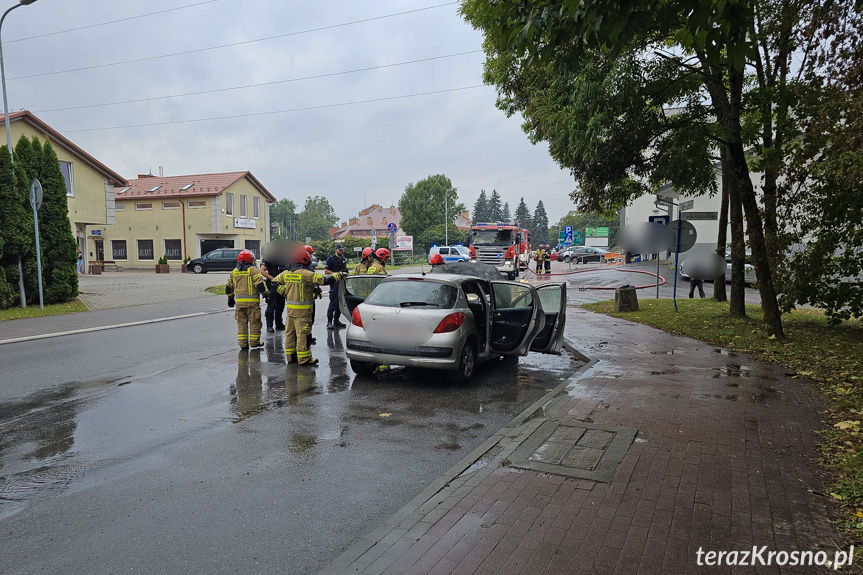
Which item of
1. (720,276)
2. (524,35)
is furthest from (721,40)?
(720,276)

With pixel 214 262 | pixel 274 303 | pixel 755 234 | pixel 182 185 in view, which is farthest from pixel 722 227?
pixel 182 185

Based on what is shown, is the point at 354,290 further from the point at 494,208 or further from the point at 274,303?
the point at 494,208

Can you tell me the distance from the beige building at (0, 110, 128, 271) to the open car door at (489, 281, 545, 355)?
78.5 feet

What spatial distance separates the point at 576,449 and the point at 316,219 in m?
141

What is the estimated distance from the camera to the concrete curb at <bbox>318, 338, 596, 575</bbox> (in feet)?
11.1

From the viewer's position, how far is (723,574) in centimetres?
315

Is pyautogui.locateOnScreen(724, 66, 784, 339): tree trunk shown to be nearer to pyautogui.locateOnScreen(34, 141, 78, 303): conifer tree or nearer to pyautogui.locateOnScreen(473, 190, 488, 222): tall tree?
pyautogui.locateOnScreen(34, 141, 78, 303): conifer tree

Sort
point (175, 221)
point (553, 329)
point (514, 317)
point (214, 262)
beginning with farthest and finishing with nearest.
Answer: point (175, 221) < point (214, 262) < point (553, 329) < point (514, 317)

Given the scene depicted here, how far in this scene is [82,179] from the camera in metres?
28.1

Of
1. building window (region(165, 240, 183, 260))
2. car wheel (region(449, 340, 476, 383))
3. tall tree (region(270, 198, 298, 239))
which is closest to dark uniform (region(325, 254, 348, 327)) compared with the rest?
car wheel (region(449, 340, 476, 383))

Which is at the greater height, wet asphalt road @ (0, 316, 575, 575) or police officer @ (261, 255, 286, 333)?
police officer @ (261, 255, 286, 333)

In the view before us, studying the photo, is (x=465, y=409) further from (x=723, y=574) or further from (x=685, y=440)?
(x=723, y=574)

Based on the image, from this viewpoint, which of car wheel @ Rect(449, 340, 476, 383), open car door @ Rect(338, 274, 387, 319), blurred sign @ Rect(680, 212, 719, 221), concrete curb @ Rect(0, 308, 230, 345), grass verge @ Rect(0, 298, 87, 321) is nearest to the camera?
car wheel @ Rect(449, 340, 476, 383)

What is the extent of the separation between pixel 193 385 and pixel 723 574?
265 inches
